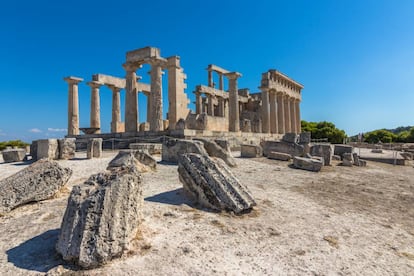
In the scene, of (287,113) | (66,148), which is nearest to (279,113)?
(287,113)

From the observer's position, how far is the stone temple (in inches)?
692

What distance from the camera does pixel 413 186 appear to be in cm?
776

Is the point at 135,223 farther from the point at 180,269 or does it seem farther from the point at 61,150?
the point at 61,150

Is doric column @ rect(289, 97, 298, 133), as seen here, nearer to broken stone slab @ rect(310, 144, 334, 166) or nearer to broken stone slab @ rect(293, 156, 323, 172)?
broken stone slab @ rect(310, 144, 334, 166)

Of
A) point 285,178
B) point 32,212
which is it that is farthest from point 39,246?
point 285,178

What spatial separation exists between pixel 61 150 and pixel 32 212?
6303 mm

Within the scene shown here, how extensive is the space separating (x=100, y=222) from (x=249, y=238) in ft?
6.11

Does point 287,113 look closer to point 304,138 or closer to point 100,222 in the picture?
point 304,138

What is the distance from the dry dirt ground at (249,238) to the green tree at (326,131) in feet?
146

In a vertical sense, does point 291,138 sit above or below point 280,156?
above

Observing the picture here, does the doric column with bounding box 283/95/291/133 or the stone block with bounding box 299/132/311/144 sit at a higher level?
the doric column with bounding box 283/95/291/133

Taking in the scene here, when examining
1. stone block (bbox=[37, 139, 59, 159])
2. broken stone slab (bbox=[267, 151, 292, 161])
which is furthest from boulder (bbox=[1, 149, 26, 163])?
broken stone slab (bbox=[267, 151, 292, 161])

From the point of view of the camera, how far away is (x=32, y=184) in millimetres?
4555

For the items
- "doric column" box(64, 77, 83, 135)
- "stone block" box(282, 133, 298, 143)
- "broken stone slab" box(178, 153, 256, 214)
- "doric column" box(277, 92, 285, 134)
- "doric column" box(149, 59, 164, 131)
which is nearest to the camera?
"broken stone slab" box(178, 153, 256, 214)
